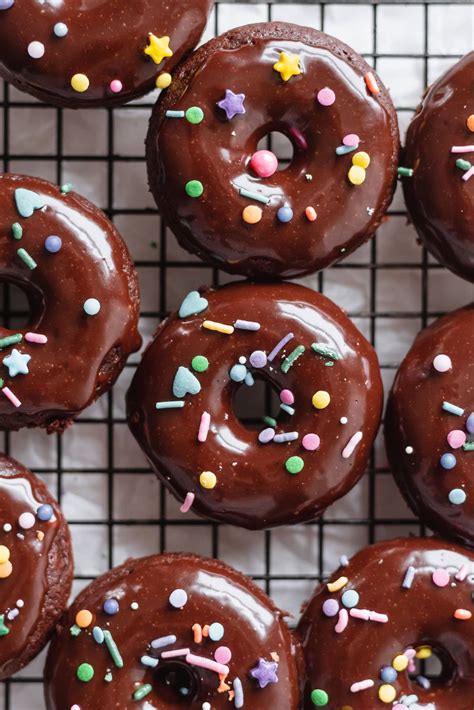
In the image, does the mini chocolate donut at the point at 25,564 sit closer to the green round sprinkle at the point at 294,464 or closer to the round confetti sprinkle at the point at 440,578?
the green round sprinkle at the point at 294,464

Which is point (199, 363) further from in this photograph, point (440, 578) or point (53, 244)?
point (440, 578)

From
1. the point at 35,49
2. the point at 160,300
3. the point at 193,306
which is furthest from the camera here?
the point at 160,300

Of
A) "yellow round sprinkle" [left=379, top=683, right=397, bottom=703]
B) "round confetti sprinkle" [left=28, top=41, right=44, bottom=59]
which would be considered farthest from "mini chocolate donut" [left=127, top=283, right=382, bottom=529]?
"round confetti sprinkle" [left=28, top=41, right=44, bottom=59]

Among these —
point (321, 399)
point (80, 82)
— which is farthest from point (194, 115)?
point (321, 399)

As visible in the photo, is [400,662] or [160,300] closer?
[400,662]

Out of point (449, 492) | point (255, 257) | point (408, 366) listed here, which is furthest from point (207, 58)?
point (449, 492)

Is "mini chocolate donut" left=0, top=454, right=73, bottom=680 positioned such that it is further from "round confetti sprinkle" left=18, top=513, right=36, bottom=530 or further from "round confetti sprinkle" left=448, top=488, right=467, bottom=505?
"round confetti sprinkle" left=448, top=488, right=467, bottom=505
